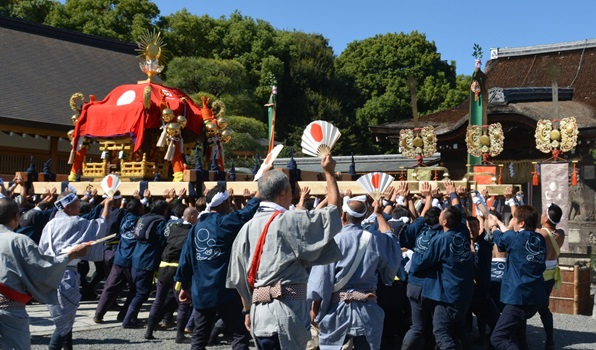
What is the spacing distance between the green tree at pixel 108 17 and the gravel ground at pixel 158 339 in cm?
2135

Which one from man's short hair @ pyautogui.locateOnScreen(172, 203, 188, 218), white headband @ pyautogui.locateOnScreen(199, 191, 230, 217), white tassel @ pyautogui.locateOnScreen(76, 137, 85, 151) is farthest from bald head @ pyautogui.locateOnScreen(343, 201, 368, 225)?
white tassel @ pyautogui.locateOnScreen(76, 137, 85, 151)

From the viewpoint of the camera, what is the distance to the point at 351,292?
4.69 m

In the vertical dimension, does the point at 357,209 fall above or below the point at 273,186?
below

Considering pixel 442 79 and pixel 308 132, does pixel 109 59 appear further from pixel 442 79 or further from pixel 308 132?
pixel 308 132

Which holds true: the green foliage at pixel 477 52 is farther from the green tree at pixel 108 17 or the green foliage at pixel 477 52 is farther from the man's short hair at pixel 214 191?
the green tree at pixel 108 17

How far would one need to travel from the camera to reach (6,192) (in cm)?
797

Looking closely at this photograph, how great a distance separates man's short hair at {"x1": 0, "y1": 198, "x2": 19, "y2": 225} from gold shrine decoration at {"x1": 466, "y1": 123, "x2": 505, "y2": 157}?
7925 millimetres

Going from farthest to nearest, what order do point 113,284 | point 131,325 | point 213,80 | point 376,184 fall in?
point 213,80 < point 113,284 < point 131,325 < point 376,184

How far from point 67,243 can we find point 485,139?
6893mm

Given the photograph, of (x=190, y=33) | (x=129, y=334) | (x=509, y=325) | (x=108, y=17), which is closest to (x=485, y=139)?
(x=509, y=325)

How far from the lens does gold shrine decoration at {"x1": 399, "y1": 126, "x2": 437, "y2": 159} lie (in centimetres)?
1137

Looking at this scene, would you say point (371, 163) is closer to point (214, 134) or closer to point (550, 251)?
point (214, 134)

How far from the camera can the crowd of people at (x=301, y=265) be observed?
12.3 ft

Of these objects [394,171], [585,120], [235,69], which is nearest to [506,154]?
[585,120]
